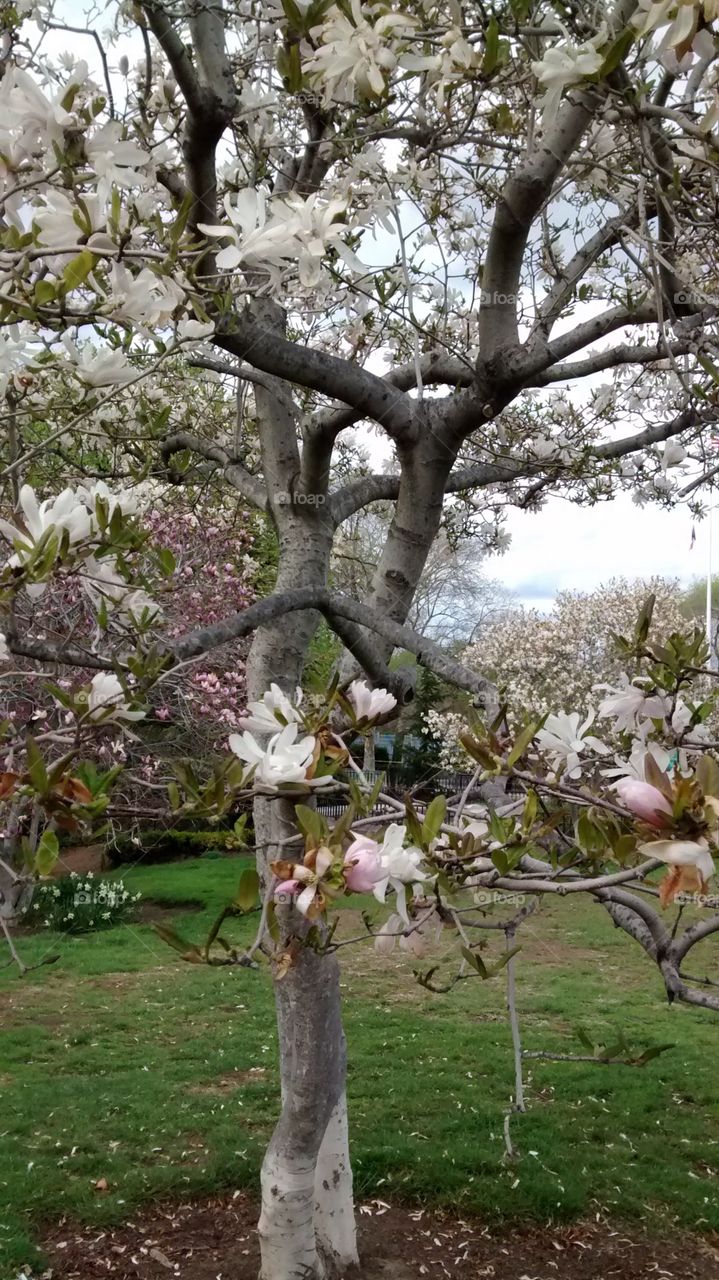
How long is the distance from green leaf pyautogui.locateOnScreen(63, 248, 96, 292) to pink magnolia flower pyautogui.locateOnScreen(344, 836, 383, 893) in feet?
2.36

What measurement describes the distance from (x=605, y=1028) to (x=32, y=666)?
437 cm

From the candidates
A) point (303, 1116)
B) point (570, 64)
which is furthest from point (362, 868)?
point (303, 1116)

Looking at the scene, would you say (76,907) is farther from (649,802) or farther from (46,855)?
(649,802)

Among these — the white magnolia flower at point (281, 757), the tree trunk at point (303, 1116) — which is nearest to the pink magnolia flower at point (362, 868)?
the white magnolia flower at point (281, 757)

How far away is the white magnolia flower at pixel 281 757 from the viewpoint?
41.4 inches

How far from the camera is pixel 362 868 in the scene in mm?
956

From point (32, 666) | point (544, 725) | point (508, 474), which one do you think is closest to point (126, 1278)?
point (544, 725)

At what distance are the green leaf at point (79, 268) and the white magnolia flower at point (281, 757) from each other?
56 centimetres

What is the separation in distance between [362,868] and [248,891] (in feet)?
0.52

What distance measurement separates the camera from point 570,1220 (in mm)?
3441

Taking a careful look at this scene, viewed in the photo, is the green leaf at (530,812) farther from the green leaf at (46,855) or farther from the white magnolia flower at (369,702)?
the green leaf at (46,855)

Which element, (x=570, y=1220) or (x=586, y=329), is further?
(x=570, y=1220)

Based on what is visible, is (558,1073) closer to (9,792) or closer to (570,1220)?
(570,1220)

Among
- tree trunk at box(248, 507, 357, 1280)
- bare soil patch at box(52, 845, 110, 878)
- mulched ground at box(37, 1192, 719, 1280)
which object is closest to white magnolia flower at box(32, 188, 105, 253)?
tree trunk at box(248, 507, 357, 1280)
